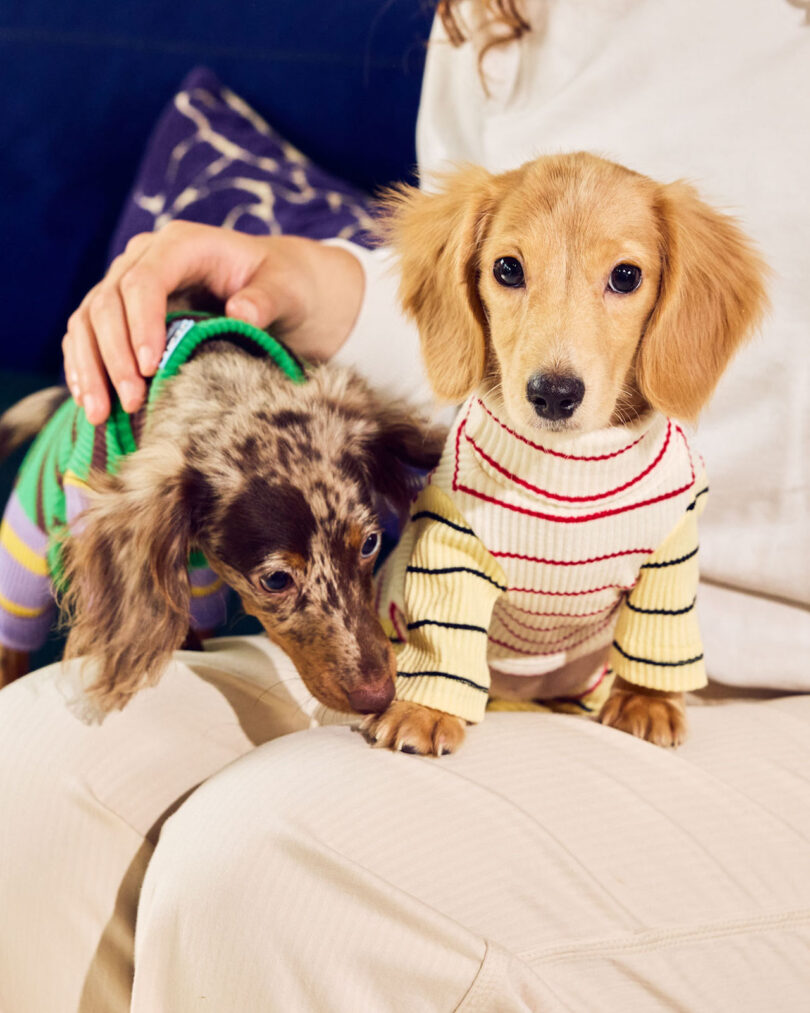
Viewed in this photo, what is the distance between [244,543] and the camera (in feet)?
3.18

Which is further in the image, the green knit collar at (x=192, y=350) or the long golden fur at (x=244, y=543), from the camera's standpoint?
the green knit collar at (x=192, y=350)

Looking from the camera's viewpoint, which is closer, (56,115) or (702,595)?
(702,595)

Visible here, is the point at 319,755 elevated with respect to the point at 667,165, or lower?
lower

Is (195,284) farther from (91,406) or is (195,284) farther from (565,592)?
(565,592)

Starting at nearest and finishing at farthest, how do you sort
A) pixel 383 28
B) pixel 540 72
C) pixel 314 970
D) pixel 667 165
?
pixel 314 970, pixel 667 165, pixel 540 72, pixel 383 28

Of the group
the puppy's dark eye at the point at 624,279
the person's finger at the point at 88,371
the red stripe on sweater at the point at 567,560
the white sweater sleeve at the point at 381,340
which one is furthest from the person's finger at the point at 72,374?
the puppy's dark eye at the point at 624,279

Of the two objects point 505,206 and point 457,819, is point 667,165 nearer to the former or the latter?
point 505,206

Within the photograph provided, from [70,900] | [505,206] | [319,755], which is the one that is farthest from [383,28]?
[70,900]

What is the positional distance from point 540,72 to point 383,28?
59 centimetres

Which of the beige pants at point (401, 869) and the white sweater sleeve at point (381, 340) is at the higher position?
the white sweater sleeve at point (381, 340)

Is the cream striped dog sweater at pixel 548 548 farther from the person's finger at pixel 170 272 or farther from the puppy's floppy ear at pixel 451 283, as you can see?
the person's finger at pixel 170 272

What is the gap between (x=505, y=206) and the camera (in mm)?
839

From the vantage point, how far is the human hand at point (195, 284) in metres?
1.12

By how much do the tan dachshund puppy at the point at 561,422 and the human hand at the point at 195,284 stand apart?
28 cm
